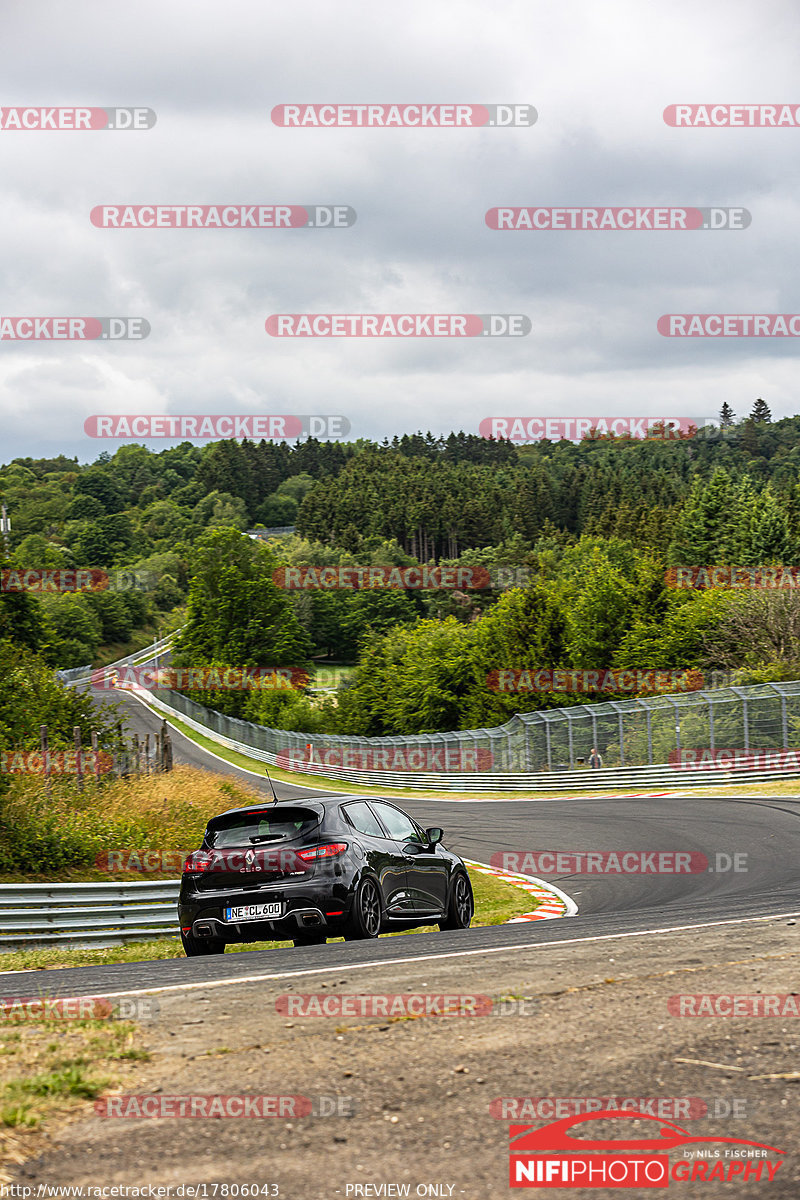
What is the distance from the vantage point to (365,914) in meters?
10.3

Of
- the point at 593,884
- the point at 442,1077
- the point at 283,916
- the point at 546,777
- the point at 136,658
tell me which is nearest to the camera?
the point at 442,1077

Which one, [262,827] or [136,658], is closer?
[262,827]

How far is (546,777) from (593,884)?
24.8 metres

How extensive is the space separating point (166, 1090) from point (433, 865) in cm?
729

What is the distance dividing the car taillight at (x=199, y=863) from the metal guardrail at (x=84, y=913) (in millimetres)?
2949

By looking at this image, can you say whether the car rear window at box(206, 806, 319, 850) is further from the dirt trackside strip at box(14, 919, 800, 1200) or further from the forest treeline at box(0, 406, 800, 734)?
the forest treeline at box(0, 406, 800, 734)

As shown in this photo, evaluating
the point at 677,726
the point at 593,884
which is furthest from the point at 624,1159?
the point at 677,726

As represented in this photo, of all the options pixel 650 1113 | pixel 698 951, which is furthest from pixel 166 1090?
pixel 698 951

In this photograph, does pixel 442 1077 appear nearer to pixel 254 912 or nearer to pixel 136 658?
pixel 254 912

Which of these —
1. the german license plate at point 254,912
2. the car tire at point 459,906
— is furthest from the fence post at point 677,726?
the german license plate at point 254,912

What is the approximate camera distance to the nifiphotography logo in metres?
3.79

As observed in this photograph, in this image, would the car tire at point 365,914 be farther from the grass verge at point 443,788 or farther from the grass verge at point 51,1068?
the grass verge at point 443,788

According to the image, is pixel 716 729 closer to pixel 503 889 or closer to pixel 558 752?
pixel 558 752

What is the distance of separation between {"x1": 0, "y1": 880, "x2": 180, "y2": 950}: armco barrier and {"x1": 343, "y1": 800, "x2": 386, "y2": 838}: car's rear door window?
3492 millimetres
